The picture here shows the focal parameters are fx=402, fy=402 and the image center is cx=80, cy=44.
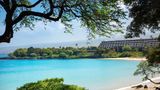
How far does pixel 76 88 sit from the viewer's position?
12.2 m

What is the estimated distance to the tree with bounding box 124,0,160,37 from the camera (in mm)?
11621

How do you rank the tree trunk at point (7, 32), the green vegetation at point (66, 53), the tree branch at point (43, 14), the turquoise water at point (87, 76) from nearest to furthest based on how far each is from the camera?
the tree trunk at point (7, 32)
the tree branch at point (43, 14)
the turquoise water at point (87, 76)
the green vegetation at point (66, 53)

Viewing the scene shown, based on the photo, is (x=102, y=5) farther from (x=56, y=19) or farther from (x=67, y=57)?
(x=67, y=57)

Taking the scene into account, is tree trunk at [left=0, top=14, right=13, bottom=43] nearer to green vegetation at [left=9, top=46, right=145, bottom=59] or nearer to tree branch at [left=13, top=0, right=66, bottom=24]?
tree branch at [left=13, top=0, right=66, bottom=24]

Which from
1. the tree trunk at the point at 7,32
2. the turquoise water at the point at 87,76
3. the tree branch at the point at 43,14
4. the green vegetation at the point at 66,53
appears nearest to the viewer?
the tree trunk at the point at 7,32

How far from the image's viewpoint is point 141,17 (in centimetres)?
1211

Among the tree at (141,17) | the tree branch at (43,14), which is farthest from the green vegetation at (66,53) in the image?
the tree branch at (43,14)

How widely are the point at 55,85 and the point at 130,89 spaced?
1082 centimetres

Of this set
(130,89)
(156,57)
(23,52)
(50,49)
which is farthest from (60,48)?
(156,57)

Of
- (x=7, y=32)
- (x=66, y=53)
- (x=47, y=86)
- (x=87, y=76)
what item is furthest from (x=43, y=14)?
(x=66, y=53)

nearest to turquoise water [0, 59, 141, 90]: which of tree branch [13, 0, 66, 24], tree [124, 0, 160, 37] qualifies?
tree [124, 0, 160, 37]

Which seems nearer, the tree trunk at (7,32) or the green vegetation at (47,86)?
the tree trunk at (7,32)

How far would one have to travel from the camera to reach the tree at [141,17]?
1162 cm

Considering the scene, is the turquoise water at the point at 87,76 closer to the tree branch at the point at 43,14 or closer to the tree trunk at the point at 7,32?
the tree branch at the point at 43,14
